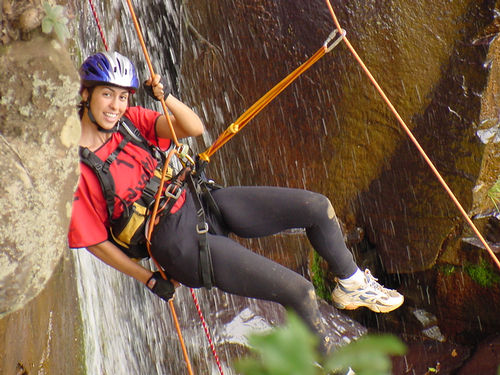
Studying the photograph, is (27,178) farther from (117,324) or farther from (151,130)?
(117,324)

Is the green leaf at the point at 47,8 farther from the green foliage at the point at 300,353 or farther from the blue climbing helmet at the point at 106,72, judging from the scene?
the green foliage at the point at 300,353

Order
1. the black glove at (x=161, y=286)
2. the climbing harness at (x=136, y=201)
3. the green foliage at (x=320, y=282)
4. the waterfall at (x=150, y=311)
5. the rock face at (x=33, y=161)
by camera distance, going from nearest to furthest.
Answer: the rock face at (x=33, y=161)
the climbing harness at (x=136, y=201)
the black glove at (x=161, y=286)
the waterfall at (x=150, y=311)
the green foliage at (x=320, y=282)

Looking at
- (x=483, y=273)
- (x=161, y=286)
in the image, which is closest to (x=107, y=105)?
(x=161, y=286)

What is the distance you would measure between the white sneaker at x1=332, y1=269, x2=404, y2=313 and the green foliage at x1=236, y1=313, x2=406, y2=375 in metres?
2.22

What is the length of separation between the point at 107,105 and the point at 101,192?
0.40 meters

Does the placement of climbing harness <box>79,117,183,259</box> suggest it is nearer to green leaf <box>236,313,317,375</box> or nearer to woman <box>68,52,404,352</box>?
woman <box>68,52,404,352</box>

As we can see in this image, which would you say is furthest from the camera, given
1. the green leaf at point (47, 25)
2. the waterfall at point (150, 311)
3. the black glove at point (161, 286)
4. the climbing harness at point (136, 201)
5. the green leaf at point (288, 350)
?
the waterfall at point (150, 311)

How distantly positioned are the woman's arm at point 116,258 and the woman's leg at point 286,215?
0.50 m

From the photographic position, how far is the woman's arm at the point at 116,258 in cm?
262

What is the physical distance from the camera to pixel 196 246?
8.64 feet

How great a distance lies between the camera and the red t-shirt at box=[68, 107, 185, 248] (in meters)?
2.46

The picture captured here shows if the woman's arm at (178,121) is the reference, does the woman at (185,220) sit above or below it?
below

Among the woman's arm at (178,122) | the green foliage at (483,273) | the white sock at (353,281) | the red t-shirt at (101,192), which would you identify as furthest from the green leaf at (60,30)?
the green foliage at (483,273)

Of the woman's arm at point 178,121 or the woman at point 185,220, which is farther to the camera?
the woman's arm at point 178,121
